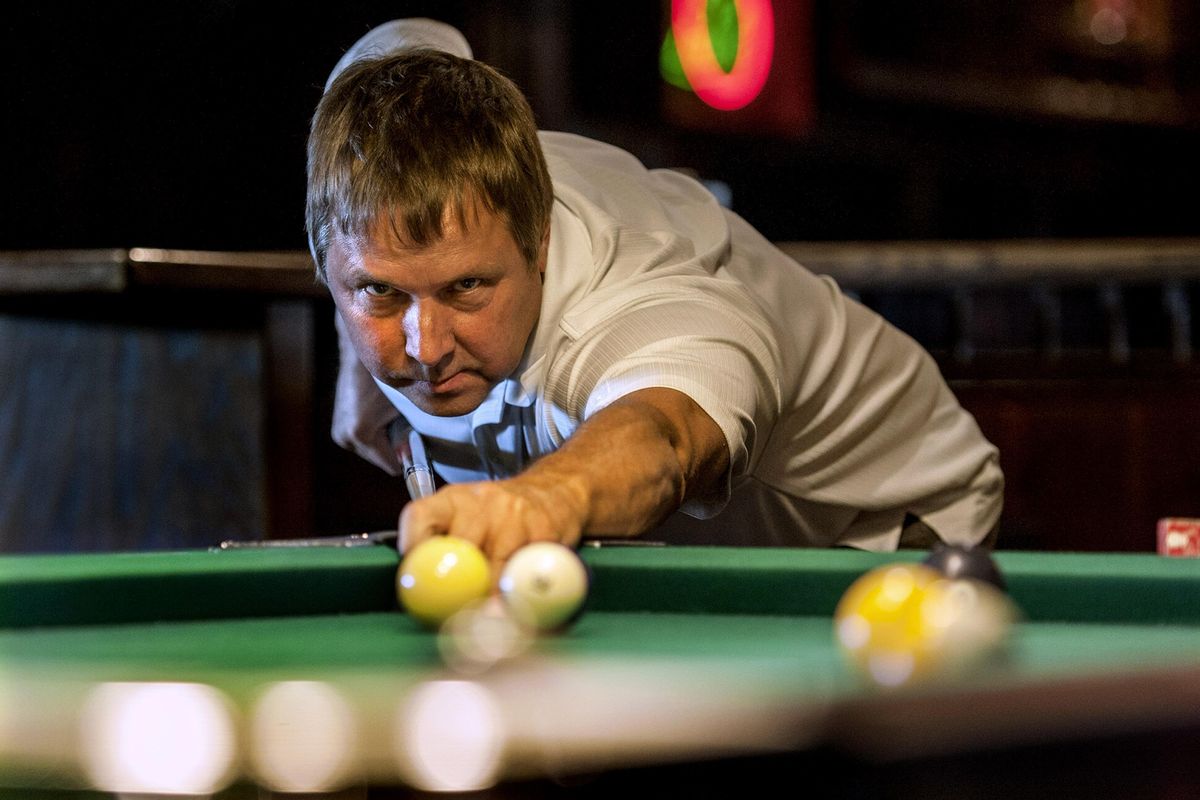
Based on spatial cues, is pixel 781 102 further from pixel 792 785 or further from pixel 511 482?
pixel 792 785

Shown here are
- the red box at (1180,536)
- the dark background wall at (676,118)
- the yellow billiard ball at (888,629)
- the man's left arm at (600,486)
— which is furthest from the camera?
the dark background wall at (676,118)

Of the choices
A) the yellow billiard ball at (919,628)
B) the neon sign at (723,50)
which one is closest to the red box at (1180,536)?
the yellow billiard ball at (919,628)

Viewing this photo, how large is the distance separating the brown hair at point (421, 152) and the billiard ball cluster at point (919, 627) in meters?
1.01

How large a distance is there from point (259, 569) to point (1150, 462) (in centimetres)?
310

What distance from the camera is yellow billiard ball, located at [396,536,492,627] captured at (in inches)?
58.3

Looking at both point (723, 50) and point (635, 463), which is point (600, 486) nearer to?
point (635, 463)

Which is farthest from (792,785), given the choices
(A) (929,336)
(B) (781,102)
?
(B) (781,102)

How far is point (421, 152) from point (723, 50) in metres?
5.47

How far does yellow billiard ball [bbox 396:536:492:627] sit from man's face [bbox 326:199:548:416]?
72 centimetres

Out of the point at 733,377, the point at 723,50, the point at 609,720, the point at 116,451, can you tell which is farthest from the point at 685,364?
the point at 723,50

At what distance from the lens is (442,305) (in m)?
2.23

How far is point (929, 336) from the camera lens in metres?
7.15

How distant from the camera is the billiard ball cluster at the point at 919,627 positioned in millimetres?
1145

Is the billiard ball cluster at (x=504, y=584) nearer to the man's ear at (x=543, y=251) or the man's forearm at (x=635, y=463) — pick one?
the man's forearm at (x=635, y=463)
